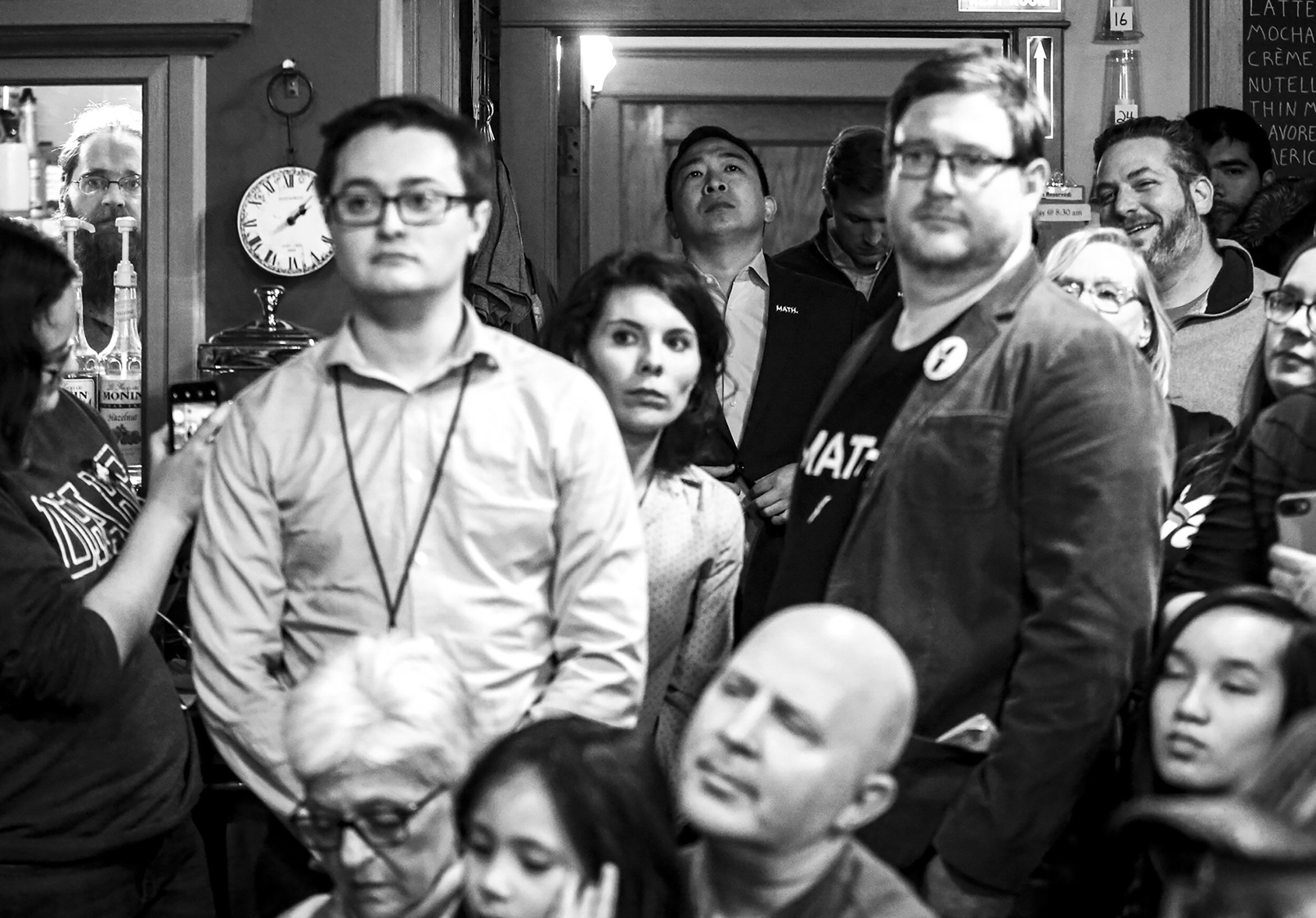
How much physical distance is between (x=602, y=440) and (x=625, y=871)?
0.66 metres

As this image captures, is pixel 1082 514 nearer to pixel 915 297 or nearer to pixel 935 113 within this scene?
pixel 915 297

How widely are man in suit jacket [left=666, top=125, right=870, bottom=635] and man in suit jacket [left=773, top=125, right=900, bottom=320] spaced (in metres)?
0.17

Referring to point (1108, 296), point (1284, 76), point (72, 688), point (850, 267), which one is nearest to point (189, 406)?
point (72, 688)

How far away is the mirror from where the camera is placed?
4.76 metres

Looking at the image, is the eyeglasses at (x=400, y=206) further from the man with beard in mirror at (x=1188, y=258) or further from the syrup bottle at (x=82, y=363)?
the syrup bottle at (x=82, y=363)

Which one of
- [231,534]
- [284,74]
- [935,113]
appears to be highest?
[284,74]

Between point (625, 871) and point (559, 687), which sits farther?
point (559, 687)

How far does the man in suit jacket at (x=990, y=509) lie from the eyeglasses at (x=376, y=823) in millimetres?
566

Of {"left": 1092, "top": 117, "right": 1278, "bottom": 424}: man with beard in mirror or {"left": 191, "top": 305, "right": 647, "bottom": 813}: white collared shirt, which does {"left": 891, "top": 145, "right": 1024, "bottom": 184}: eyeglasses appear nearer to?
{"left": 191, "top": 305, "right": 647, "bottom": 813}: white collared shirt

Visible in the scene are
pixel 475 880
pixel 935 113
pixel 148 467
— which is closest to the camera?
pixel 475 880

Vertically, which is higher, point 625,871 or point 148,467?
point 148,467

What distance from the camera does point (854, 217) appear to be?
13.0ft

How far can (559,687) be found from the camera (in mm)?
2066

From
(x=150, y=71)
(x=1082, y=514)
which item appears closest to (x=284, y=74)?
(x=150, y=71)
